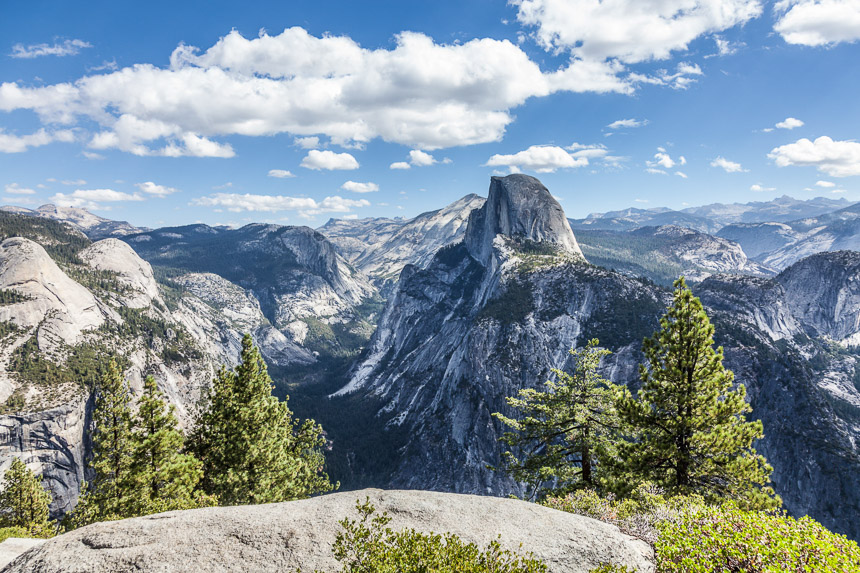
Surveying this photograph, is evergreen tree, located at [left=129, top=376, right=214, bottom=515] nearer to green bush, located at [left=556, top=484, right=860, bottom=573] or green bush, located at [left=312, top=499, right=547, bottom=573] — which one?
green bush, located at [left=312, top=499, right=547, bottom=573]

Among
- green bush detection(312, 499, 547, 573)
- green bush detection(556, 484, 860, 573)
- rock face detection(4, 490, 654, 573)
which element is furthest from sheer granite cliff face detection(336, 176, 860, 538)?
green bush detection(312, 499, 547, 573)

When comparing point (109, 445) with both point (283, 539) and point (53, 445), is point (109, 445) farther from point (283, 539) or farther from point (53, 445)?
point (53, 445)

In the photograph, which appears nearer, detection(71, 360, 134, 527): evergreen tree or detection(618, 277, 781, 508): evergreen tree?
detection(618, 277, 781, 508): evergreen tree

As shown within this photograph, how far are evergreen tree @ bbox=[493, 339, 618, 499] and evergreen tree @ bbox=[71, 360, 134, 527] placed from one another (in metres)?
27.1

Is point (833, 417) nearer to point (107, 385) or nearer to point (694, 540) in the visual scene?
point (694, 540)

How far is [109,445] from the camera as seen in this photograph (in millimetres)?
27906

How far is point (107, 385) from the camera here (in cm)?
2752

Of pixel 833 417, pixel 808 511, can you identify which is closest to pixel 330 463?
pixel 808 511

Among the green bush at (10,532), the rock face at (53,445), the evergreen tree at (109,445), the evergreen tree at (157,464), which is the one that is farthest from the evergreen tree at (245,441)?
the rock face at (53,445)

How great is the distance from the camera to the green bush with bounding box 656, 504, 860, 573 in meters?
8.03

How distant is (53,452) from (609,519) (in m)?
146

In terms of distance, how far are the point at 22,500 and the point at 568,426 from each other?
5378 centimetres

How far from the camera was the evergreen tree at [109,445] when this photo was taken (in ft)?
89.6

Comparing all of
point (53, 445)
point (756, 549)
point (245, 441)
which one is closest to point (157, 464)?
point (245, 441)
